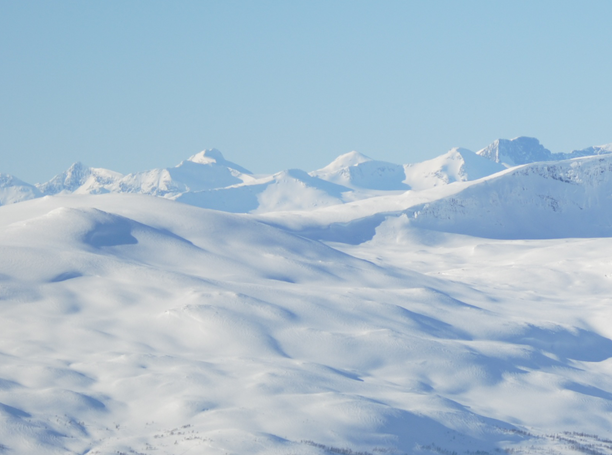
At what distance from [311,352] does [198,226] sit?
5968cm

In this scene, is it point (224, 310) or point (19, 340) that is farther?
point (224, 310)

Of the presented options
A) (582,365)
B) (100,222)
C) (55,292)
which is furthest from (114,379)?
(100,222)

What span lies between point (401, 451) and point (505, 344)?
40.8 metres

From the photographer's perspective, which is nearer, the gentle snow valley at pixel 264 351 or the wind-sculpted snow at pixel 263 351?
the gentle snow valley at pixel 264 351

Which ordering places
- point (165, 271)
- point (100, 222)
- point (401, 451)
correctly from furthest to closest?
1. point (100, 222)
2. point (165, 271)
3. point (401, 451)

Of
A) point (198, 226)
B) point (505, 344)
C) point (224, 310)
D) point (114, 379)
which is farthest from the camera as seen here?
point (198, 226)

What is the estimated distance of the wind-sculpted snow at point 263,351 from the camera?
55406 millimetres

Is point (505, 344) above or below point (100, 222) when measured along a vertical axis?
below

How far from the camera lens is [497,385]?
77.2 metres

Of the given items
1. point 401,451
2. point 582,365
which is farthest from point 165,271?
point 401,451

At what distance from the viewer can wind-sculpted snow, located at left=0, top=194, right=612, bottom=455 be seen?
55406 millimetres

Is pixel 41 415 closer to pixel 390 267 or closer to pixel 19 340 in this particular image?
pixel 19 340

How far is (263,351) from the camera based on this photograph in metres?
78.6

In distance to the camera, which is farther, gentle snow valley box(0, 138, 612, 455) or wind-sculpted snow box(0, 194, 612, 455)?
wind-sculpted snow box(0, 194, 612, 455)
